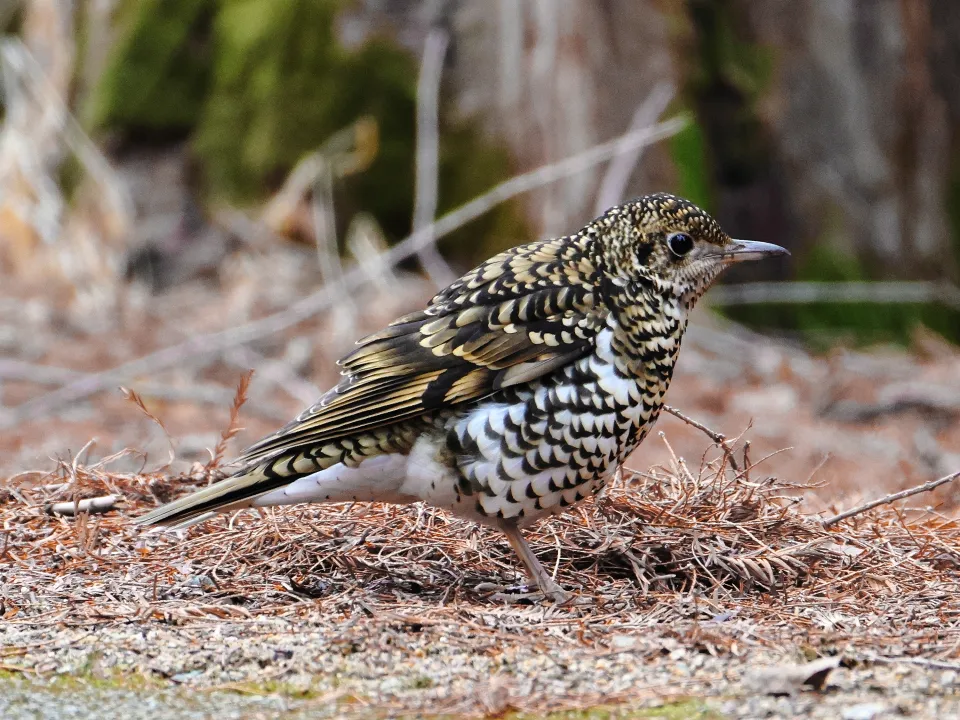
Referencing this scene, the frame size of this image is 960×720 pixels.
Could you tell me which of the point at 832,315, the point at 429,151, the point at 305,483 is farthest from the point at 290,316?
the point at 305,483

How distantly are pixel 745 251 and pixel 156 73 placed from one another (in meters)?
6.75

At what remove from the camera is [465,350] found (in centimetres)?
399

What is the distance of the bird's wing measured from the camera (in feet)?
12.9

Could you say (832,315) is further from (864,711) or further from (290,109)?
(864,711)

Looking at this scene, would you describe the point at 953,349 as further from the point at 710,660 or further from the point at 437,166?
the point at 710,660

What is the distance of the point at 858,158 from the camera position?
992 cm

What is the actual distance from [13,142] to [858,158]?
21.8 ft

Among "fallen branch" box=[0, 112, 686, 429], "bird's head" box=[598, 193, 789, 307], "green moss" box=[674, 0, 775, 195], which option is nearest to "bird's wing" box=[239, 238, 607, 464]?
"bird's head" box=[598, 193, 789, 307]

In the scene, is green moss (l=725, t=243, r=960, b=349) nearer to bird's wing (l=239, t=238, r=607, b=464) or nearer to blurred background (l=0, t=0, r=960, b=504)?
blurred background (l=0, t=0, r=960, b=504)

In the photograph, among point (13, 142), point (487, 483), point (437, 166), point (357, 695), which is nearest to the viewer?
point (357, 695)

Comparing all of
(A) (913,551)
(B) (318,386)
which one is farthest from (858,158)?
(A) (913,551)

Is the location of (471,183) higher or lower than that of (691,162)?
higher

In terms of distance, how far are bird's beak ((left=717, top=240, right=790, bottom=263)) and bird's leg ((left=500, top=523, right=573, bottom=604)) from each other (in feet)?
3.82

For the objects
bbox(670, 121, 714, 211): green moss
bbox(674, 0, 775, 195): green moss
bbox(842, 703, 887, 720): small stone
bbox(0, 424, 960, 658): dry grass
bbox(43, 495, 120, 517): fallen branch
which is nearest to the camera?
bbox(842, 703, 887, 720): small stone
